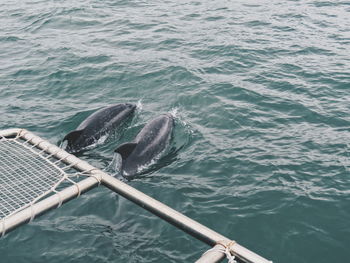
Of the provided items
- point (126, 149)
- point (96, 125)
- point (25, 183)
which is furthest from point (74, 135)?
point (25, 183)

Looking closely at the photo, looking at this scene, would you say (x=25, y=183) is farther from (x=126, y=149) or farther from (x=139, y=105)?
(x=139, y=105)

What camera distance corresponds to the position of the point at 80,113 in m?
14.3

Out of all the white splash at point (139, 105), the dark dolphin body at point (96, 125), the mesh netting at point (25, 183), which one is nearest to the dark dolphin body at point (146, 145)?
the dark dolphin body at point (96, 125)

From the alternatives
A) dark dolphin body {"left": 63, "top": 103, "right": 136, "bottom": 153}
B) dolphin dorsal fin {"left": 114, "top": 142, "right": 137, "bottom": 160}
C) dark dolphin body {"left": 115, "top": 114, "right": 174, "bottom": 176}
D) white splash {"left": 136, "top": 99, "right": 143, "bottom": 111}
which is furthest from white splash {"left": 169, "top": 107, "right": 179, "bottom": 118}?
dolphin dorsal fin {"left": 114, "top": 142, "right": 137, "bottom": 160}

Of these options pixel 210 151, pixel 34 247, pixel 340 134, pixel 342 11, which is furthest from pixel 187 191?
pixel 342 11

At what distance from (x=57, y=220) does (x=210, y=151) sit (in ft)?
15.9

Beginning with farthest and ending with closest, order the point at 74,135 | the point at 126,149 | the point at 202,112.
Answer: the point at 202,112
the point at 74,135
the point at 126,149

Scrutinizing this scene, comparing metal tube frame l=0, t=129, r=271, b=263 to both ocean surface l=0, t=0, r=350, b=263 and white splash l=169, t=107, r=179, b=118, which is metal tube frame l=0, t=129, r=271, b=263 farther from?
white splash l=169, t=107, r=179, b=118

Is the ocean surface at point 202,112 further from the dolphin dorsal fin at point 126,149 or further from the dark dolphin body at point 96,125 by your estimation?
the dolphin dorsal fin at point 126,149

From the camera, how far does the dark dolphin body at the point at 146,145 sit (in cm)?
1074

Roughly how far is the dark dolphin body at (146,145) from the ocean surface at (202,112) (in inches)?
14.9

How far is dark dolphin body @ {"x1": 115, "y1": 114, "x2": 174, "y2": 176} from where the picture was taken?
10.7 metres

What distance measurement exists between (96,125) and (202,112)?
390 centimetres

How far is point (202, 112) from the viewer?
14.1m
